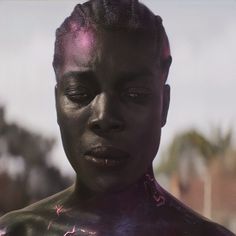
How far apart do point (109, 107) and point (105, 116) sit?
3 centimetres

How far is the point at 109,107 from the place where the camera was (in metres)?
1.54

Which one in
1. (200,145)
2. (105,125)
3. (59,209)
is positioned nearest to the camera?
(105,125)

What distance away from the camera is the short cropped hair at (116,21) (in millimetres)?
1573

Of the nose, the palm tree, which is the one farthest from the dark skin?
the palm tree

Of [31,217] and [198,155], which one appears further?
[198,155]

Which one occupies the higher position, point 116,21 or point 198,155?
point 116,21

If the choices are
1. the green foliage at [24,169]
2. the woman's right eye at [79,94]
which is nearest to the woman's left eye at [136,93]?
the woman's right eye at [79,94]

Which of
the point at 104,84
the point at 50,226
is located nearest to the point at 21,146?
the point at 50,226

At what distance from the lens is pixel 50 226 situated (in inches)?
63.6

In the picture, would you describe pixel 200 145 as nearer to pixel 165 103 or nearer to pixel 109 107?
pixel 165 103

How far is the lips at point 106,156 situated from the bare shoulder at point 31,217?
0.21 meters

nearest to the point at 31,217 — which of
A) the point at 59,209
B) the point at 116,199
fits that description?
the point at 59,209

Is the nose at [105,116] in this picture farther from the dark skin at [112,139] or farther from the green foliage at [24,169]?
the green foliage at [24,169]

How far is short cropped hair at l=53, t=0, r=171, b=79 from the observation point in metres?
1.57
